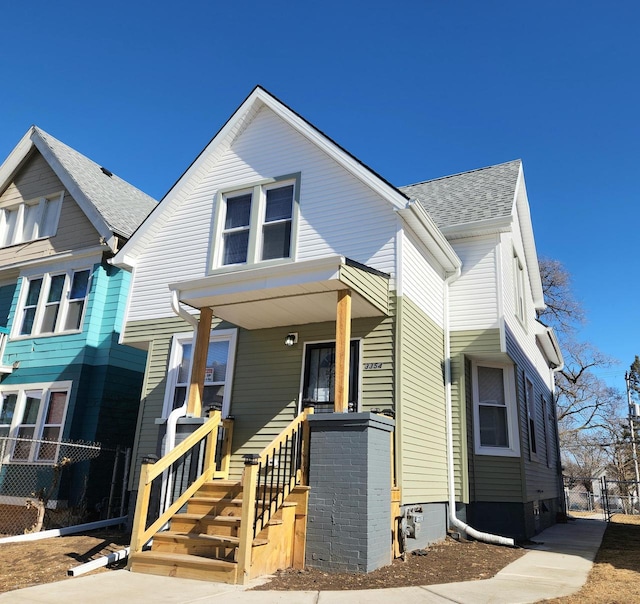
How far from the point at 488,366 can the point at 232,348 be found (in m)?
5.15

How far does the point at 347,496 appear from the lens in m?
6.38

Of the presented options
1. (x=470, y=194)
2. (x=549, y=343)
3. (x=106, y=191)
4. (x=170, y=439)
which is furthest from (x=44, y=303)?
(x=549, y=343)

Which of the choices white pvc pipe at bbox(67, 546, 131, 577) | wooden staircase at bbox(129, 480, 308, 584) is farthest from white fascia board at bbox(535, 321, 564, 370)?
white pvc pipe at bbox(67, 546, 131, 577)

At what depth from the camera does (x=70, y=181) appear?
1355 centimetres

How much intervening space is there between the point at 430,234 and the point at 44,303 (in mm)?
9761

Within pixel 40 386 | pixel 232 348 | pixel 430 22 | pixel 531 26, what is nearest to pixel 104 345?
pixel 40 386

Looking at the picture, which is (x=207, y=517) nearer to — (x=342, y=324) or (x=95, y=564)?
(x=95, y=564)

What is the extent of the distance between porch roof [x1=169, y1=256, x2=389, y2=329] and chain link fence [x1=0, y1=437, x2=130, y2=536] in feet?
15.2

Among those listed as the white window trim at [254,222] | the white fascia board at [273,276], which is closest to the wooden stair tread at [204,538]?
the white fascia board at [273,276]

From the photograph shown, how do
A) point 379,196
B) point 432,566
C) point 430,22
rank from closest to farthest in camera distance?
point 432,566 → point 379,196 → point 430,22

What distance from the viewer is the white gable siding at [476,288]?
10.2 m

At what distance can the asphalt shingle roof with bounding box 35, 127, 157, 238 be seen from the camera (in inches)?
516

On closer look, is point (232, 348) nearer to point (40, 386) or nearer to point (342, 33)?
point (40, 386)

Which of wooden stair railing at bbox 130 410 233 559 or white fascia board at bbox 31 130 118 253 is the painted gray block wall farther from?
white fascia board at bbox 31 130 118 253
